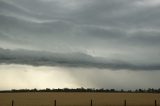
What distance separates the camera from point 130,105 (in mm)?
71188

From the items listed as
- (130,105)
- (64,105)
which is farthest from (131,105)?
(64,105)

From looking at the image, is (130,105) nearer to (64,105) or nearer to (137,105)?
(137,105)

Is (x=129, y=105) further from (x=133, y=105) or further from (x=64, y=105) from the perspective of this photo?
(x=64, y=105)

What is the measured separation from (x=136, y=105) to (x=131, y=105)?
0.94 meters

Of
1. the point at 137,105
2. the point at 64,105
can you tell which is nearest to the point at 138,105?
the point at 137,105

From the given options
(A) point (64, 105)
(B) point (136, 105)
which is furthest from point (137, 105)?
(A) point (64, 105)

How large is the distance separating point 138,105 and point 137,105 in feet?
0.68

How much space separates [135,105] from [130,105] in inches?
45.2

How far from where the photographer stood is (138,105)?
7031 centimetres

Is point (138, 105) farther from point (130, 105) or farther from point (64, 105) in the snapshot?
point (64, 105)

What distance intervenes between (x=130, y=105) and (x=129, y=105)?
11.6 inches

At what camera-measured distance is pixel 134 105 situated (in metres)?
70.2

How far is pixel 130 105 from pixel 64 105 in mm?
12403

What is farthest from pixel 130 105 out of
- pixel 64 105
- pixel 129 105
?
pixel 64 105
